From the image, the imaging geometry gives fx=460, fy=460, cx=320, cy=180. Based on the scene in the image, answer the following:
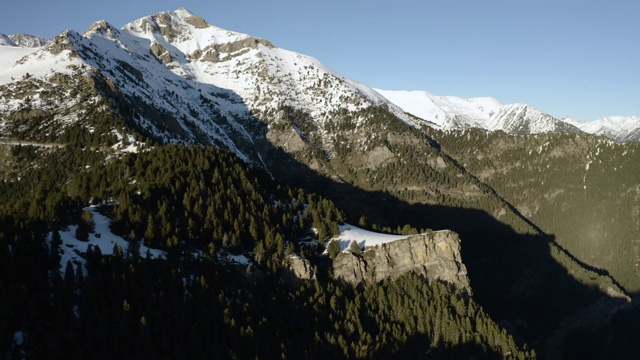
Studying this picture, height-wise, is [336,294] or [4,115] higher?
[4,115]

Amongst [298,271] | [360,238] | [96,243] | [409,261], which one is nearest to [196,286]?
[96,243]

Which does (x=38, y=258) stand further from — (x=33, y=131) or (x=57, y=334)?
(x=33, y=131)

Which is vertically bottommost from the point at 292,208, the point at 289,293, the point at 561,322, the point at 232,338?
the point at 561,322

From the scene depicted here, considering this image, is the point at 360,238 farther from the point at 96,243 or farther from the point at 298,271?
the point at 96,243

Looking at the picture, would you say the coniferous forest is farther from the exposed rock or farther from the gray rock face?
the gray rock face

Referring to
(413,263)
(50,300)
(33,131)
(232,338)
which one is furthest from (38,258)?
(33,131)

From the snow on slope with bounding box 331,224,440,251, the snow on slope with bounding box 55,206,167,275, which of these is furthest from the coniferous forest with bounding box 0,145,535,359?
the snow on slope with bounding box 331,224,440,251
